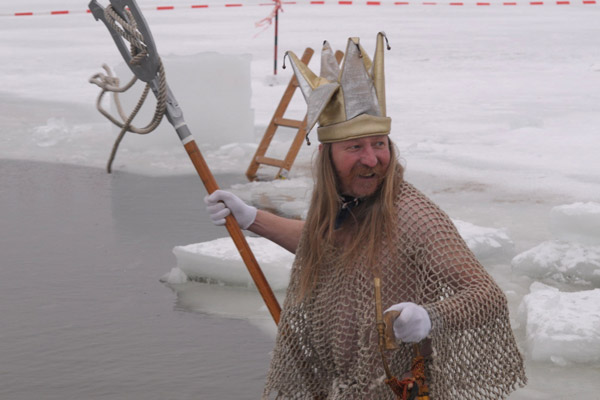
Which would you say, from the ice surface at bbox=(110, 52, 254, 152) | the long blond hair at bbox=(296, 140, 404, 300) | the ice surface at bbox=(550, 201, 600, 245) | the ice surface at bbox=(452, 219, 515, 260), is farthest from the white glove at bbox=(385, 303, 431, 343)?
the ice surface at bbox=(110, 52, 254, 152)

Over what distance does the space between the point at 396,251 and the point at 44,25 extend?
2204cm

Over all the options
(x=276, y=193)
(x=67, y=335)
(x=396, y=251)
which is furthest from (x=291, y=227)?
(x=276, y=193)

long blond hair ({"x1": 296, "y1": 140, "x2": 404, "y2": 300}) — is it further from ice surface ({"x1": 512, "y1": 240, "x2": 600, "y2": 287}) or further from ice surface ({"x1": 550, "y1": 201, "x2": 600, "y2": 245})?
ice surface ({"x1": 550, "y1": 201, "x2": 600, "y2": 245})

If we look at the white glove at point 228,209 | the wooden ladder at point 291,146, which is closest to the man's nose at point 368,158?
the white glove at point 228,209

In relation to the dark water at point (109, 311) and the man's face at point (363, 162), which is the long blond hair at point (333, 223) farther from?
the dark water at point (109, 311)

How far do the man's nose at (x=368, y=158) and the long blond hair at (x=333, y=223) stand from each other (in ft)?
0.18

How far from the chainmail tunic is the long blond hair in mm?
25

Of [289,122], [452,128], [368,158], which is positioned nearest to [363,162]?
[368,158]

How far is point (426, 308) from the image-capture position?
2174 mm

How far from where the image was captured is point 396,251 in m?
2.37

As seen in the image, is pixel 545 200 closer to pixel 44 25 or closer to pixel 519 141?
pixel 519 141

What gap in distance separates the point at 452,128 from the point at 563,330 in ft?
20.0

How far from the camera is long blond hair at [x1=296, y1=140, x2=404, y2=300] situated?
238cm

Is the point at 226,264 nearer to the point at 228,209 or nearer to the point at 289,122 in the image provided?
the point at 228,209
